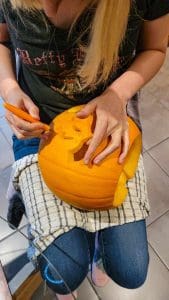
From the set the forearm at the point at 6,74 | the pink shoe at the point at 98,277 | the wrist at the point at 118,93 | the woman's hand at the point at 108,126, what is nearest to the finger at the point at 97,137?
the woman's hand at the point at 108,126

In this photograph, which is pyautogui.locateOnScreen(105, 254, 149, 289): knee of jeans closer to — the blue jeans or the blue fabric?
the blue jeans

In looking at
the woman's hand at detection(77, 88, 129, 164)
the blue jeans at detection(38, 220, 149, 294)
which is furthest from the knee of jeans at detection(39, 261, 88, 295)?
the woman's hand at detection(77, 88, 129, 164)

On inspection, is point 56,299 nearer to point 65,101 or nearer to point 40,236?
point 40,236

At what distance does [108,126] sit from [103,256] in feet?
1.01

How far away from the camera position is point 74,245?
0.70 meters

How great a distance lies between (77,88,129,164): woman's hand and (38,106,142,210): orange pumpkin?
0.01m

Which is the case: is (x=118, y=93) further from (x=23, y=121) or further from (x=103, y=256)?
(x=103, y=256)

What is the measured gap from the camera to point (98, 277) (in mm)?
966

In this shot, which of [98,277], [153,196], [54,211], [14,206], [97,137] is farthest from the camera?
[153,196]

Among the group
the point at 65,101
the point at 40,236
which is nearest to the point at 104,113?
the point at 65,101

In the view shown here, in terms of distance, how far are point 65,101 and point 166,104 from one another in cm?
82

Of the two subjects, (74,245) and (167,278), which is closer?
(74,245)

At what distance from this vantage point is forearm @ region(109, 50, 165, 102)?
70cm

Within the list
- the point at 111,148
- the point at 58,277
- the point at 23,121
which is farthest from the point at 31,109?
the point at 58,277
